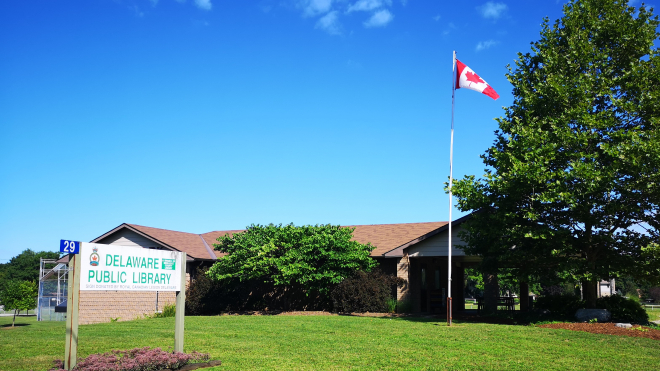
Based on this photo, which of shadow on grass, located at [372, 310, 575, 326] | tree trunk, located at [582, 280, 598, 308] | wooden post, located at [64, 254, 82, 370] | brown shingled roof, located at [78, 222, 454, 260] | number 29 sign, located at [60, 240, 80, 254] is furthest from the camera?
brown shingled roof, located at [78, 222, 454, 260]

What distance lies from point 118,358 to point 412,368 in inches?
213

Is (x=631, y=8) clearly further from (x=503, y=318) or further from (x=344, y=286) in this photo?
(x=344, y=286)

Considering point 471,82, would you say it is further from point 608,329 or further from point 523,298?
Answer: point 523,298

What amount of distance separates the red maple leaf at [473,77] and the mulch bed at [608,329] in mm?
8720

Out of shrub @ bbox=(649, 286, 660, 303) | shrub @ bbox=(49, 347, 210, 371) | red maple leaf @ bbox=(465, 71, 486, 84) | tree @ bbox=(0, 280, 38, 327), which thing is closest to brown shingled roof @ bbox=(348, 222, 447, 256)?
red maple leaf @ bbox=(465, 71, 486, 84)

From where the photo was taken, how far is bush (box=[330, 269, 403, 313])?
23.0 meters

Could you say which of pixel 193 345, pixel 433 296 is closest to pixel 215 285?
pixel 433 296

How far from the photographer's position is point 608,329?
15.9 metres

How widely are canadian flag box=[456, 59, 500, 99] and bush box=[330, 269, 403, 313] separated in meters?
9.06

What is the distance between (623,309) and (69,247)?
18.9 metres

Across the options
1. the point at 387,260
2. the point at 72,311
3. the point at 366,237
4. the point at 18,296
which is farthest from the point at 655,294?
the point at 72,311

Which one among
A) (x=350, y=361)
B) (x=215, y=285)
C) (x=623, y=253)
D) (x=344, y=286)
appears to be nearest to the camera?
(x=350, y=361)

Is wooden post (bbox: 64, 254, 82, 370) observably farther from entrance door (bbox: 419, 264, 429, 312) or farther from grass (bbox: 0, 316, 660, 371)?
entrance door (bbox: 419, 264, 429, 312)

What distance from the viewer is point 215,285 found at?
2562 cm
